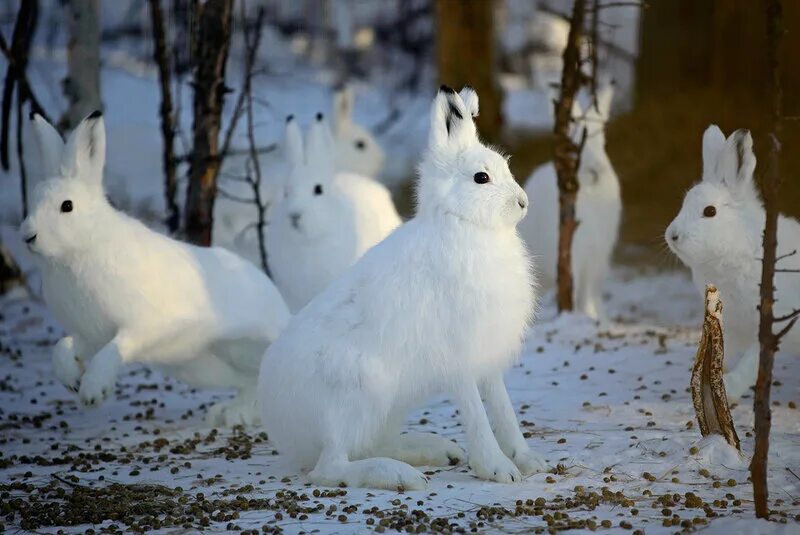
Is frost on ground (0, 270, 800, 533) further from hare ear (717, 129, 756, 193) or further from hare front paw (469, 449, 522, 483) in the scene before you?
hare ear (717, 129, 756, 193)

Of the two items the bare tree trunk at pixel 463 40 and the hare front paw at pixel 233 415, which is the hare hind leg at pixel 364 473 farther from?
the bare tree trunk at pixel 463 40

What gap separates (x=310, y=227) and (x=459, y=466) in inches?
104

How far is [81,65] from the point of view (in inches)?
333

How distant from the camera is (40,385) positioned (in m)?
6.43

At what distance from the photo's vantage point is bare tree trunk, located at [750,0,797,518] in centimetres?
333

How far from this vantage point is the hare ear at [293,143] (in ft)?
21.9

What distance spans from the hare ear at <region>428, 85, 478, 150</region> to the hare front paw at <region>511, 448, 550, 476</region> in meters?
1.15

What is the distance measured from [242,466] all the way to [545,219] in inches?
157

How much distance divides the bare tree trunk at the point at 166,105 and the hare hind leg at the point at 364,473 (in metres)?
3.95

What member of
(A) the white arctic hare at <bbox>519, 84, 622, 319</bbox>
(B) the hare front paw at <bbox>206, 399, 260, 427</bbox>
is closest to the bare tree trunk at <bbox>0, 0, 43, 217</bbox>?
(B) the hare front paw at <bbox>206, 399, 260, 427</bbox>

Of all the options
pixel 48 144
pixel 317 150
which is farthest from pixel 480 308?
pixel 317 150

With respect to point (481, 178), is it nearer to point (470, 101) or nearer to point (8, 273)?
point (470, 101)

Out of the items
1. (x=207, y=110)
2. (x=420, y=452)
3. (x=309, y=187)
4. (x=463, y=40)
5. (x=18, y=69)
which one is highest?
(x=463, y=40)

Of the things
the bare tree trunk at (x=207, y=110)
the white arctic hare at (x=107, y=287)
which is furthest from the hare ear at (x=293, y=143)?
the white arctic hare at (x=107, y=287)
